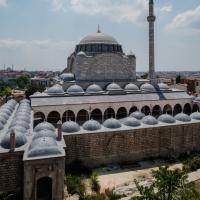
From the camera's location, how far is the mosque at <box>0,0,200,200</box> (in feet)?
32.0

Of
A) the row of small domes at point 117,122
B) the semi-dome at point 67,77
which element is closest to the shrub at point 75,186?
the row of small domes at point 117,122

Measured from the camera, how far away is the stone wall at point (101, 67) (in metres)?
23.0

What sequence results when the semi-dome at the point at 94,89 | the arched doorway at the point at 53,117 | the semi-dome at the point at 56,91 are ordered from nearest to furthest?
1. the arched doorway at the point at 53,117
2. the semi-dome at the point at 56,91
3. the semi-dome at the point at 94,89

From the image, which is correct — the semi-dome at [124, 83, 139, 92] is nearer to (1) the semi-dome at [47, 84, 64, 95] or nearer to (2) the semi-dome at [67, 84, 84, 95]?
(2) the semi-dome at [67, 84, 84, 95]

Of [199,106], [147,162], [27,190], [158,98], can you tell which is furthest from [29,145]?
[199,106]

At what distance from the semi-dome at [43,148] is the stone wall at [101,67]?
13427mm

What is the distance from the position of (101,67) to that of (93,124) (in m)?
10.3

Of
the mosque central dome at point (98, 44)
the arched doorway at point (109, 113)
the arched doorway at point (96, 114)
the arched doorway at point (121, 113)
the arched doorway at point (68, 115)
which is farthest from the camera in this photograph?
the mosque central dome at point (98, 44)

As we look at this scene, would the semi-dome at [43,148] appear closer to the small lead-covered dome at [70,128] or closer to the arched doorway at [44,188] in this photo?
the arched doorway at [44,188]

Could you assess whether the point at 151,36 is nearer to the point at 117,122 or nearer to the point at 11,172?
the point at 117,122

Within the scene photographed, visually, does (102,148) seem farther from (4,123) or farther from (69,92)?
(69,92)

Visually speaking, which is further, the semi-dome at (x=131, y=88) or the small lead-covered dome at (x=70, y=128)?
the semi-dome at (x=131, y=88)

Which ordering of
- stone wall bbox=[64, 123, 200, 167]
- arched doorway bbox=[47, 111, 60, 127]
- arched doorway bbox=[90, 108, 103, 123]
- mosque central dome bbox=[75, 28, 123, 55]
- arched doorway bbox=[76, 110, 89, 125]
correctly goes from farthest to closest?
mosque central dome bbox=[75, 28, 123, 55] < arched doorway bbox=[90, 108, 103, 123] < arched doorway bbox=[76, 110, 89, 125] < arched doorway bbox=[47, 111, 60, 127] < stone wall bbox=[64, 123, 200, 167]

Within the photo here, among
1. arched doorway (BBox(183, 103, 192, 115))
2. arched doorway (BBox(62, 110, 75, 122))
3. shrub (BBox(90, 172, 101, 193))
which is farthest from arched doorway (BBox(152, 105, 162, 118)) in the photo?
shrub (BBox(90, 172, 101, 193))
